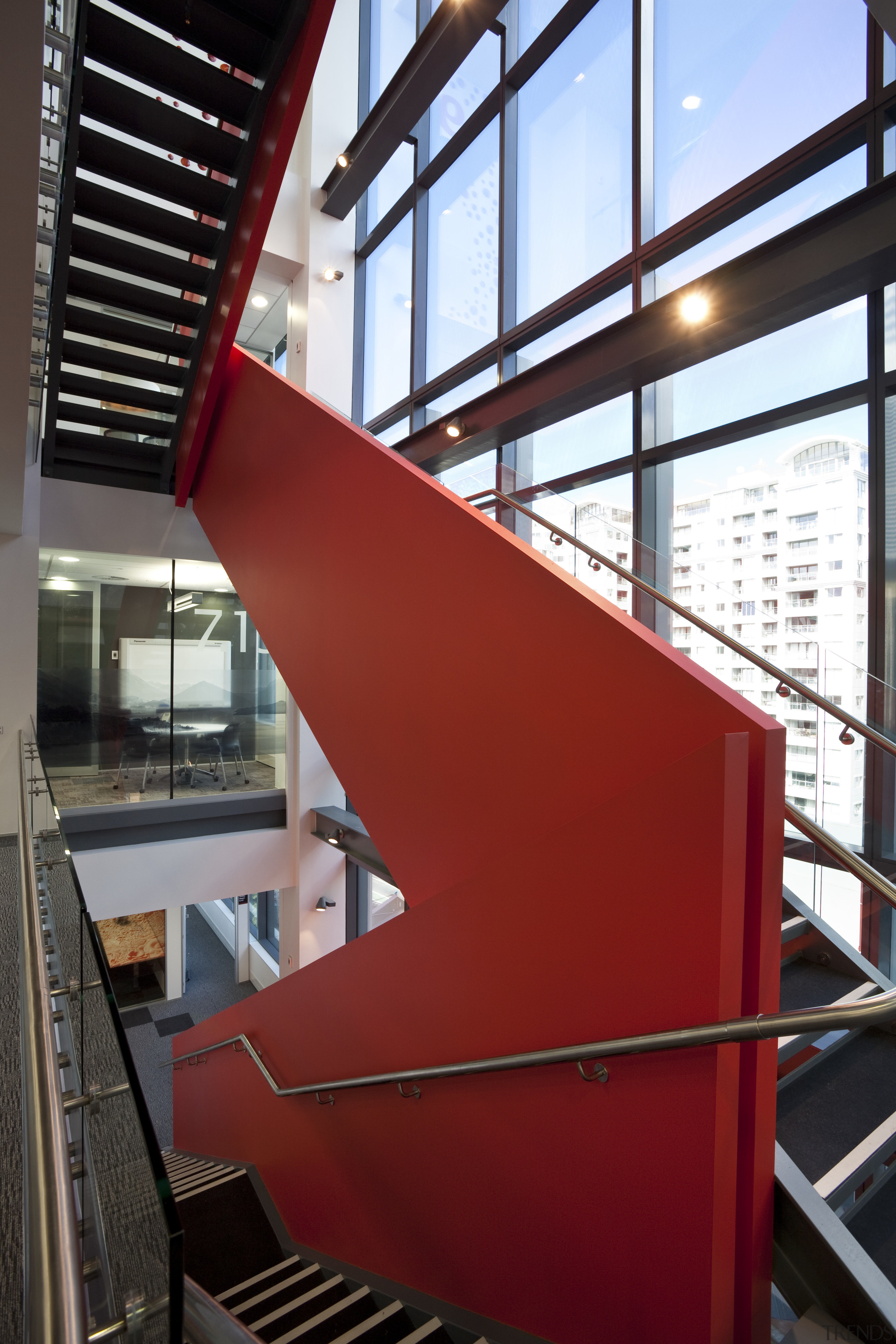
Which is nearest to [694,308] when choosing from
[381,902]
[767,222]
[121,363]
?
[767,222]

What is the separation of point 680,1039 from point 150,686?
7.20 m

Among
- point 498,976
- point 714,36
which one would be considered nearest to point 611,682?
point 498,976

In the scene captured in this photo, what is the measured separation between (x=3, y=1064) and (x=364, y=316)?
30.4ft

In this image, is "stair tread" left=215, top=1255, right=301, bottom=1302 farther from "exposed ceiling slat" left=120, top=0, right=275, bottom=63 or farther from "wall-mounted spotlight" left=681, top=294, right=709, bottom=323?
"exposed ceiling slat" left=120, top=0, right=275, bottom=63

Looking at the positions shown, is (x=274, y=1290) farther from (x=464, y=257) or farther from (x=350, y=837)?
(x=464, y=257)

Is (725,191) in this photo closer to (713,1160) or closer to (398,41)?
(713,1160)

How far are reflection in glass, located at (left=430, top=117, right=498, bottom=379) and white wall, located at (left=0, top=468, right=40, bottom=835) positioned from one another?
14.8ft

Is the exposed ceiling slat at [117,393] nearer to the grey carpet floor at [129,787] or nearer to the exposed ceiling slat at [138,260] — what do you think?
the exposed ceiling slat at [138,260]

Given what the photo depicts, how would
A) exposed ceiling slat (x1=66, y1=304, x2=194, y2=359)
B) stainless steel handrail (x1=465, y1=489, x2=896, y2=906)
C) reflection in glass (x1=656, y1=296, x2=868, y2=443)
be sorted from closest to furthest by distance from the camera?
stainless steel handrail (x1=465, y1=489, x2=896, y2=906) → reflection in glass (x1=656, y1=296, x2=868, y2=443) → exposed ceiling slat (x1=66, y1=304, x2=194, y2=359)

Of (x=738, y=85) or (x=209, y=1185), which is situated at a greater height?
(x=738, y=85)

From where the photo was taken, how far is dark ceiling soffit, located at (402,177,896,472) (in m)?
3.32

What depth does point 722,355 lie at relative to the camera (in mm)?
4859

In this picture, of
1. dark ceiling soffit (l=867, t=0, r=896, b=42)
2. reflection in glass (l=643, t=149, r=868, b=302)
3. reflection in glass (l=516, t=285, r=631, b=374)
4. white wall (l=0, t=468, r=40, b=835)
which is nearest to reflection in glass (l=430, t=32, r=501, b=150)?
reflection in glass (l=516, t=285, r=631, b=374)

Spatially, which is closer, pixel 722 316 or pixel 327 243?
pixel 722 316
